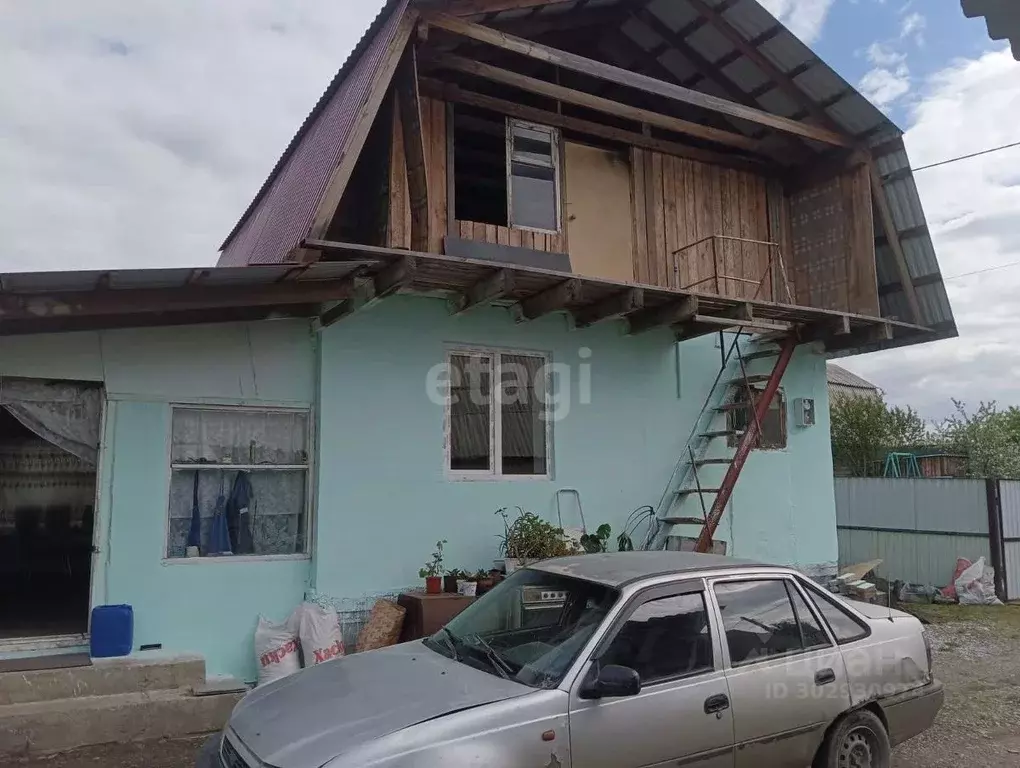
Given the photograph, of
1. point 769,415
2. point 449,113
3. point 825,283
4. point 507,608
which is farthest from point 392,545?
point 825,283

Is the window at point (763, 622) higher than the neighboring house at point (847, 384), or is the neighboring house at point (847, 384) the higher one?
the neighboring house at point (847, 384)

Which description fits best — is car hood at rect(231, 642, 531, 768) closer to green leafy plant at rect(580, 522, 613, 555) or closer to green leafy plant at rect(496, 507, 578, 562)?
green leafy plant at rect(496, 507, 578, 562)

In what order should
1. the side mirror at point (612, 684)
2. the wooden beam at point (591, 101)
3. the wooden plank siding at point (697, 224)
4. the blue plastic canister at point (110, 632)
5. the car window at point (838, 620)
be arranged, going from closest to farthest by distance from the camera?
the side mirror at point (612, 684)
the car window at point (838, 620)
the blue plastic canister at point (110, 632)
the wooden beam at point (591, 101)
the wooden plank siding at point (697, 224)

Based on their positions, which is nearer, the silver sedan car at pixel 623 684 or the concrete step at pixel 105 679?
the silver sedan car at pixel 623 684

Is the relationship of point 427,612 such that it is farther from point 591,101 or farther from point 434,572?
point 591,101

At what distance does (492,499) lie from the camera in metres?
7.73

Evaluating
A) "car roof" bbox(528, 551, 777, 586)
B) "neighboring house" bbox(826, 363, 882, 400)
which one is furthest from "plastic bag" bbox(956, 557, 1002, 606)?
"neighboring house" bbox(826, 363, 882, 400)

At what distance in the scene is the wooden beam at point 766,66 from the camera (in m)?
8.66

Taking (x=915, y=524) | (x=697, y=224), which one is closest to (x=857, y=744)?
(x=697, y=224)

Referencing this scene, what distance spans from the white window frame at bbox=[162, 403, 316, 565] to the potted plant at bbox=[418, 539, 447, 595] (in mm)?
1069

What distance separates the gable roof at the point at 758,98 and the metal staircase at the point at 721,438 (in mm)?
2032

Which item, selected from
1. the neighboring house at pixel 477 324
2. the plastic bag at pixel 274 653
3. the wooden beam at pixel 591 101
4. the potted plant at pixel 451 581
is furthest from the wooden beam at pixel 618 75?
the plastic bag at pixel 274 653

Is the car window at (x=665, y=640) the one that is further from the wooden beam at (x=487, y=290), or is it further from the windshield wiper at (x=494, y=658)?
the wooden beam at (x=487, y=290)

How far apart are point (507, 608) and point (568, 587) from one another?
419mm
